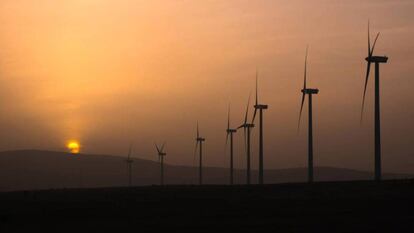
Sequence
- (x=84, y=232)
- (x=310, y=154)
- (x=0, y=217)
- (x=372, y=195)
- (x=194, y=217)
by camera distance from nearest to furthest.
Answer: (x=84, y=232) → (x=194, y=217) → (x=0, y=217) → (x=372, y=195) → (x=310, y=154)

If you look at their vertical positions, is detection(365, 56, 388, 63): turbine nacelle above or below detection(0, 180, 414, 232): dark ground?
above

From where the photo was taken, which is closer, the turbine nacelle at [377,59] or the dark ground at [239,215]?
the dark ground at [239,215]

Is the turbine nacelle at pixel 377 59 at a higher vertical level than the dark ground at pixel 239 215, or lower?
higher

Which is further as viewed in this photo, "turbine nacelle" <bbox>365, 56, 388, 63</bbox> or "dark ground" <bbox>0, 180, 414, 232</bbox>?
"turbine nacelle" <bbox>365, 56, 388, 63</bbox>

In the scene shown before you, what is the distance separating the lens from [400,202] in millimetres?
64500

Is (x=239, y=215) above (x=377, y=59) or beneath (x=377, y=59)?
beneath

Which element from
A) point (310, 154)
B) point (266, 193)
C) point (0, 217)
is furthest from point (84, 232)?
point (310, 154)

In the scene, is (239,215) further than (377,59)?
No

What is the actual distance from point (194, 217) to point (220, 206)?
10598 mm

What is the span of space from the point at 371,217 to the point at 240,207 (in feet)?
48.3

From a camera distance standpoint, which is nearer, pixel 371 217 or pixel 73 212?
pixel 371 217

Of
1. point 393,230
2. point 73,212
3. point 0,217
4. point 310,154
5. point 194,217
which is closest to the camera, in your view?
point 393,230

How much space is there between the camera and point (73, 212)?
67.1 m

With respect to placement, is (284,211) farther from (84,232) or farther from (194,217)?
(84,232)
